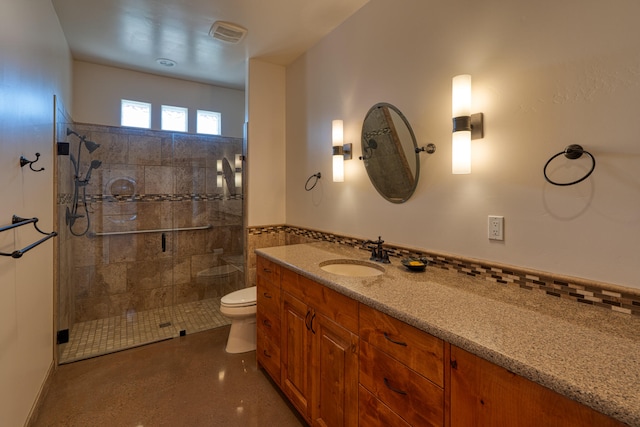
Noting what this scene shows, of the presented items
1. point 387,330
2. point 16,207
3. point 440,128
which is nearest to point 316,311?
point 387,330

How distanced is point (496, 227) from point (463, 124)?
0.49 m

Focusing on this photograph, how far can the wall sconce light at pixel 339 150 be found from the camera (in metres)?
2.24

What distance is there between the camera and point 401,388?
1.05 meters

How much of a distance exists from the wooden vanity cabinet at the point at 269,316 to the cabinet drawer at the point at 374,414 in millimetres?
797

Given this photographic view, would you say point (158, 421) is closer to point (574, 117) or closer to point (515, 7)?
point (574, 117)

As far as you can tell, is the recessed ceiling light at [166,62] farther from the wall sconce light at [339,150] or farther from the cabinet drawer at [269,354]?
the cabinet drawer at [269,354]

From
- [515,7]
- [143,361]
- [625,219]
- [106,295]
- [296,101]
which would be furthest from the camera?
[106,295]

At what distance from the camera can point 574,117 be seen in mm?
1118

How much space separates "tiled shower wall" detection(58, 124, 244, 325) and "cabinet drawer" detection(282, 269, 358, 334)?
5.31 feet

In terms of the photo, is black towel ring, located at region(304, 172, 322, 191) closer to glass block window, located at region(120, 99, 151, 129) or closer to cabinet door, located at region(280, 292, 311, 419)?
cabinet door, located at region(280, 292, 311, 419)

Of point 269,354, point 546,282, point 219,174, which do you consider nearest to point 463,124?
point 546,282

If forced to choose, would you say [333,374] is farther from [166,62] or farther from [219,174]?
[166,62]

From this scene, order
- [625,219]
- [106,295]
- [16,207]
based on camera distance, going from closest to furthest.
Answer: [625,219] → [16,207] → [106,295]

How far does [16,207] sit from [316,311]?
5.07ft
